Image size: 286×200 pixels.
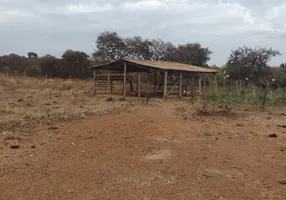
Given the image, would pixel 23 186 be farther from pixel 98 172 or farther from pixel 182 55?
pixel 182 55

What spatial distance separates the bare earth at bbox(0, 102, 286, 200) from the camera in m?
4.79

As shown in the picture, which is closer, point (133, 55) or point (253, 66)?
point (253, 66)

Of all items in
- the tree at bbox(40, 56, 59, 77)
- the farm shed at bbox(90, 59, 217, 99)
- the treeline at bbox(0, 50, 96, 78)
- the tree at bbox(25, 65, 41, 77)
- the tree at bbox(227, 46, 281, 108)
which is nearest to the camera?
the farm shed at bbox(90, 59, 217, 99)

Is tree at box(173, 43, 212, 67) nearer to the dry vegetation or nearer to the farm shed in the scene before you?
the farm shed

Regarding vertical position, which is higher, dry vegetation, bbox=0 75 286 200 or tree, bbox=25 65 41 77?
tree, bbox=25 65 41 77

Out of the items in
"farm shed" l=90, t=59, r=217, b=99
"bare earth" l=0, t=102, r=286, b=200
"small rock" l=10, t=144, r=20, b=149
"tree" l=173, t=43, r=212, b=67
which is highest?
"tree" l=173, t=43, r=212, b=67

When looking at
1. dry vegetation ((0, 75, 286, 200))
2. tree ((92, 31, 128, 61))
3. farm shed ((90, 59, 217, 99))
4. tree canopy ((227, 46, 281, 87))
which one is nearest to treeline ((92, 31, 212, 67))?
tree ((92, 31, 128, 61))

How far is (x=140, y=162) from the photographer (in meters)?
6.09

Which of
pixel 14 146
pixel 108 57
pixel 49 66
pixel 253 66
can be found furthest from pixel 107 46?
pixel 14 146

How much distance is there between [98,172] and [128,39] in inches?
1617

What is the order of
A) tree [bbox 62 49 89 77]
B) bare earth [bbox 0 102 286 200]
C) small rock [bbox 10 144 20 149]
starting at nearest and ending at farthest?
bare earth [bbox 0 102 286 200] → small rock [bbox 10 144 20 149] → tree [bbox 62 49 89 77]

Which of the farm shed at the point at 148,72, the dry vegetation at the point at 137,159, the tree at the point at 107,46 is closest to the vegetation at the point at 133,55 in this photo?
the tree at the point at 107,46

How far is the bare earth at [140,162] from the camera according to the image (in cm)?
479

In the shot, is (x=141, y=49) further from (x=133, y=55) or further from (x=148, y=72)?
(x=148, y=72)
